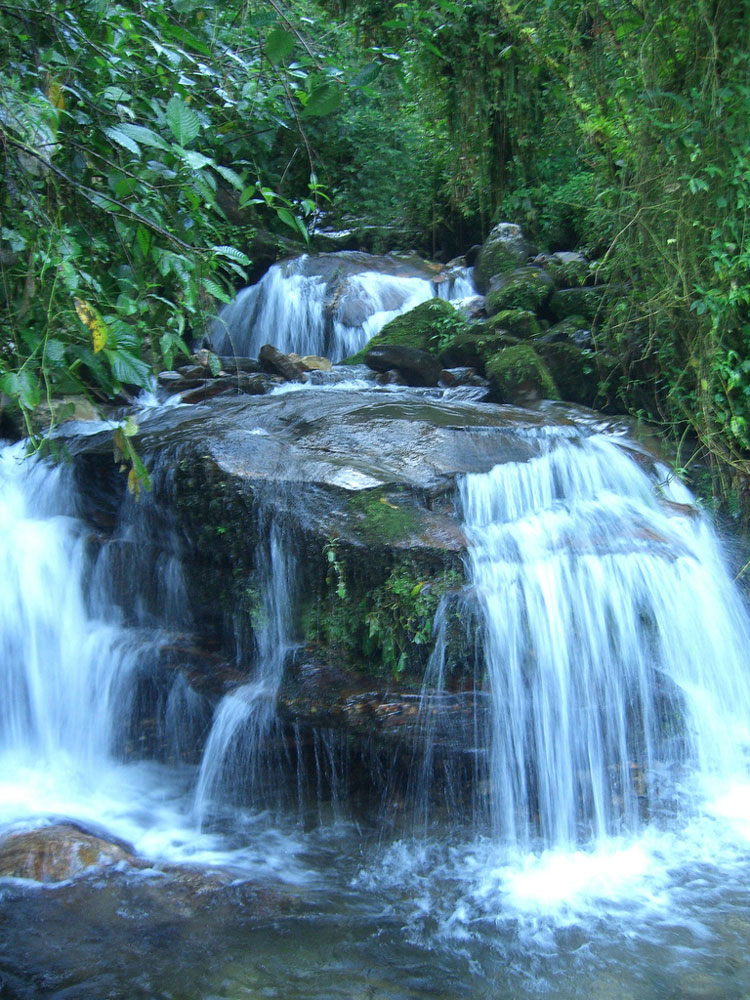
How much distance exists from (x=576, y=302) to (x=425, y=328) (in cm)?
160

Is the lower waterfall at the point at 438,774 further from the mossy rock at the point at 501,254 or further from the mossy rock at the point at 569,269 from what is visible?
the mossy rock at the point at 501,254

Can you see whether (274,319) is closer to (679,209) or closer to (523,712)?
(679,209)

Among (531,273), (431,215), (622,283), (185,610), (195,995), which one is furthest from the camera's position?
(431,215)

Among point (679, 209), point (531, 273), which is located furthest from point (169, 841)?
point (531, 273)

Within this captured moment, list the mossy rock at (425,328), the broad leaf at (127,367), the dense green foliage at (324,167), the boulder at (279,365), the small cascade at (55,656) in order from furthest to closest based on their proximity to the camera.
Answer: the mossy rock at (425,328)
the boulder at (279,365)
the small cascade at (55,656)
the dense green foliage at (324,167)
the broad leaf at (127,367)

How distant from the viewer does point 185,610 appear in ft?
17.1

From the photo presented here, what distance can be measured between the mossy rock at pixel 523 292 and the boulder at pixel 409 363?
1.08 meters

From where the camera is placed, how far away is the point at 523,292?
8453mm

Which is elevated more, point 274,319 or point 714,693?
point 274,319

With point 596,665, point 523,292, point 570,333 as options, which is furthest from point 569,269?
point 596,665

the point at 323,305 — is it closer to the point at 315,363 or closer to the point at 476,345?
the point at 315,363

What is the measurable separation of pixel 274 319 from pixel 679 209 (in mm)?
5543

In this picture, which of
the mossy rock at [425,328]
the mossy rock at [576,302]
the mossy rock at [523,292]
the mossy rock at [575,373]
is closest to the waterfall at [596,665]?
the mossy rock at [575,373]

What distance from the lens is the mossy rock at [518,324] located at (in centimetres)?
790
